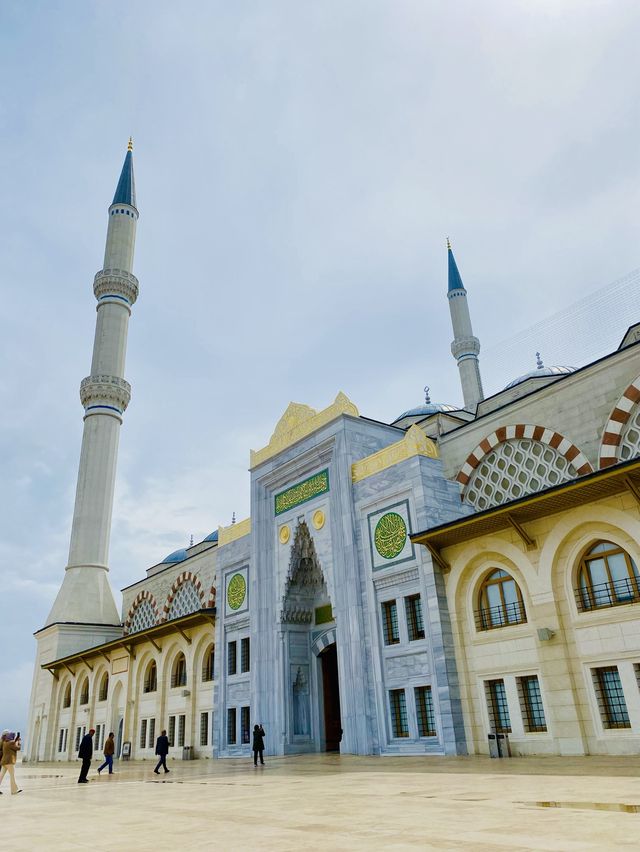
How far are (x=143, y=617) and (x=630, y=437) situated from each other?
77.6 ft

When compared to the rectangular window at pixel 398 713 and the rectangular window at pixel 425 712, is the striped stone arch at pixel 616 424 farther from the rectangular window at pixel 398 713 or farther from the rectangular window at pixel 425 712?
the rectangular window at pixel 398 713

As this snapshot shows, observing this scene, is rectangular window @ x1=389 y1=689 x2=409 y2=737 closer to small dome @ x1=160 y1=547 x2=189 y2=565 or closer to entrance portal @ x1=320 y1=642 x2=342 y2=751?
entrance portal @ x1=320 y1=642 x2=342 y2=751

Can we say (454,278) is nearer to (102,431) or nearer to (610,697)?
(102,431)

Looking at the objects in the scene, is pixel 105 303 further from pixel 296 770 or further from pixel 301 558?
pixel 296 770

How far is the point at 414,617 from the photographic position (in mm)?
15469

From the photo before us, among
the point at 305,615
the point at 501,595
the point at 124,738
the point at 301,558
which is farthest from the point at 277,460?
the point at 124,738

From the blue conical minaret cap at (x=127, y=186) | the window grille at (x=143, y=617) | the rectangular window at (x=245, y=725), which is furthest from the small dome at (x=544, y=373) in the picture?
the blue conical minaret cap at (x=127, y=186)

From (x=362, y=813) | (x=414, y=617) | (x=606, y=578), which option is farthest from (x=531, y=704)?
(x=362, y=813)

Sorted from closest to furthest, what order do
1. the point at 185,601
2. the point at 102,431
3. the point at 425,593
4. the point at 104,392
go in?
1. the point at 425,593
2. the point at 185,601
3. the point at 102,431
4. the point at 104,392

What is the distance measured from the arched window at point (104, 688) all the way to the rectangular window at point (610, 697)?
2244 cm

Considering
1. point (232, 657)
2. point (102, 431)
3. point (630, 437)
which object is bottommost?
point (232, 657)

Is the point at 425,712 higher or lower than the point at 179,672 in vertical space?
lower

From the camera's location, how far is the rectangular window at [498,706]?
13.3 meters

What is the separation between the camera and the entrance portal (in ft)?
62.6
